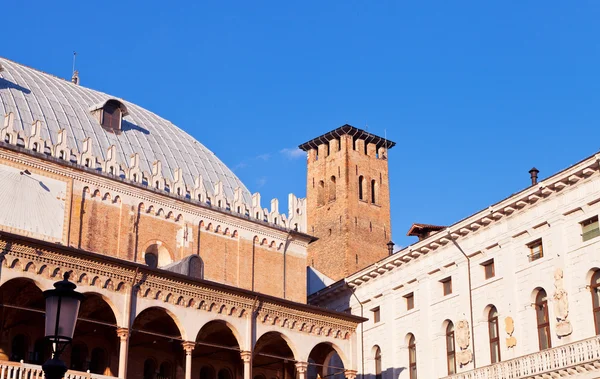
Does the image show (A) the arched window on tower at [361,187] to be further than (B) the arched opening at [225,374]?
Yes

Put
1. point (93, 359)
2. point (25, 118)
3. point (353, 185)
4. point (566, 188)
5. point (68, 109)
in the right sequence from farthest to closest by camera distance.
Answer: point (353, 185)
point (68, 109)
point (25, 118)
point (93, 359)
point (566, 188)

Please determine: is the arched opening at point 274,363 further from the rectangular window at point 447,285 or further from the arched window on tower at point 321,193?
the arched window on tower at point 321,193

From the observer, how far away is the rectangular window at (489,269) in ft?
90.6

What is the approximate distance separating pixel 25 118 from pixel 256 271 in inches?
365

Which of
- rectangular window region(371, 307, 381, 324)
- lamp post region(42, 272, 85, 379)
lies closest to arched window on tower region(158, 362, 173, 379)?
rectangular window region(371, 307, 381, 324)

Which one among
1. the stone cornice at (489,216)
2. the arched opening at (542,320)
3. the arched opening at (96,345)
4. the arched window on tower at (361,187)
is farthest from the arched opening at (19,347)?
the arched window on tower at (361,187)

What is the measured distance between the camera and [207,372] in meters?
29.6

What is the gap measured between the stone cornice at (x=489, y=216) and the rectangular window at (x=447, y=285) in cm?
110

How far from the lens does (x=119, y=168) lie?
28750mm

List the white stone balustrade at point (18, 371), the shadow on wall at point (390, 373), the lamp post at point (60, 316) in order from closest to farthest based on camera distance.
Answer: the lamp post at point (60, 316), the white stone balustrade at point (18, 371), the shadow on wall at point (390, 373)

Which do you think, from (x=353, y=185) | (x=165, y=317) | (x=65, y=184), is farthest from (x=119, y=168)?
(x=353, y=185)

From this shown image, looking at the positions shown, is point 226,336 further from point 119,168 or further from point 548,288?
point 548,288

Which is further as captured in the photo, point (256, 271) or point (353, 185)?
point (353, 185)

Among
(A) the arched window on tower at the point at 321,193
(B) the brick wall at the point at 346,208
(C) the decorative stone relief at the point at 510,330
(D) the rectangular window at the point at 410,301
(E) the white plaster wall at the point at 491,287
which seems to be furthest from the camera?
(A) the arched window on tower at the point at 321,193
